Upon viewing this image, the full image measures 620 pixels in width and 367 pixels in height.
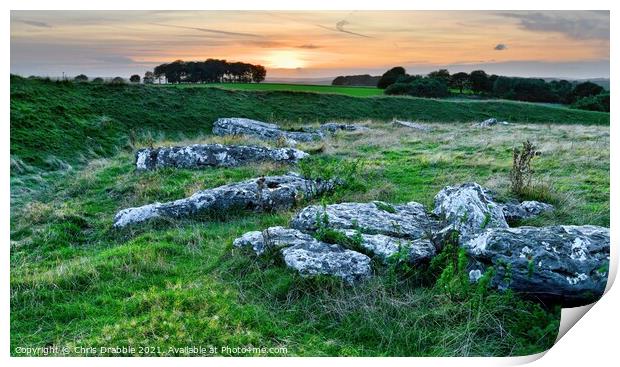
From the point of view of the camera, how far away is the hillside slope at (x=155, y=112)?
14.3 metres

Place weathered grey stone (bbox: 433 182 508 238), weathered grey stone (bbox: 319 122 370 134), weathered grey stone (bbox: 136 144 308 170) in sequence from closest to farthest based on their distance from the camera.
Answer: weathered grey stone (bbox: 433 182 508 238) → weathered grey stone (bbox: 136 144 308 170) → weathered grey stone (bbox: 319 122 370 134)

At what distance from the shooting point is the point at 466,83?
10.9m

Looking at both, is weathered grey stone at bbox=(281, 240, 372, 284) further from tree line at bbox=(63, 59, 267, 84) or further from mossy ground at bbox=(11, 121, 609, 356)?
tree line at bbox=(63, 59, 267, 84)

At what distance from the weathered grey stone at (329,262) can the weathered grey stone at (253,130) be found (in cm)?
1216

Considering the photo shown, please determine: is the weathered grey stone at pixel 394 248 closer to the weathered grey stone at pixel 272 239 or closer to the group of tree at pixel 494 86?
the weathered grey stone at pixel 272 239

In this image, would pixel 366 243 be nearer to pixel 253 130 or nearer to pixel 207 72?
pixel 207 72

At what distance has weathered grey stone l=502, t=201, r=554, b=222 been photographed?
8.75 meters

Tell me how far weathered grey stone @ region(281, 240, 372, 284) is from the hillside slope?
683 centimetres

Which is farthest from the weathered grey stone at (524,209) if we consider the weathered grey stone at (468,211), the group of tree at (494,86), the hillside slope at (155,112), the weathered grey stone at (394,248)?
the hillside slope at (155,112)

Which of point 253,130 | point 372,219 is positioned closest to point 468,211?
point 372,219

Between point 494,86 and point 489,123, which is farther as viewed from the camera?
point 489,123

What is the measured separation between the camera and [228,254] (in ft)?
23.8

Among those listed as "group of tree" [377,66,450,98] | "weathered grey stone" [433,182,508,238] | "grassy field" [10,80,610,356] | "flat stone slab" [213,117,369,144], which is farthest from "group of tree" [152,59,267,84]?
"flat stone slab" [213,117,369,144]

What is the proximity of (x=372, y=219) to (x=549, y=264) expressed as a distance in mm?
2654
